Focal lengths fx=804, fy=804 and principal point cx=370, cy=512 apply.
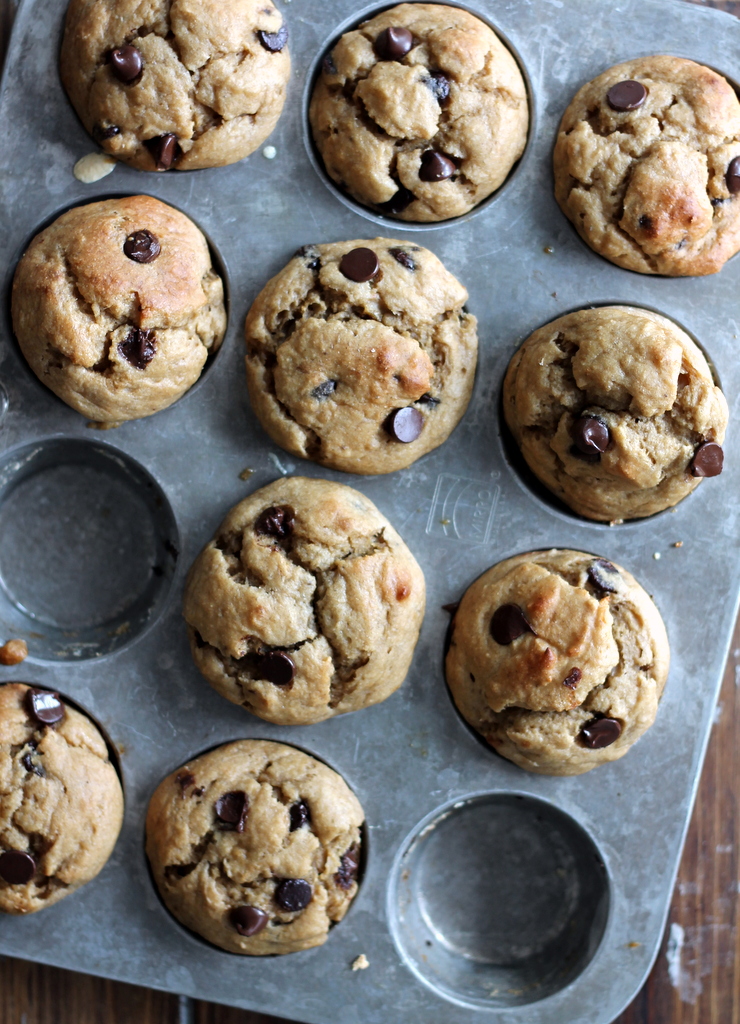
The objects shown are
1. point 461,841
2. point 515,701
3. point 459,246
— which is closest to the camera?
point 515,701

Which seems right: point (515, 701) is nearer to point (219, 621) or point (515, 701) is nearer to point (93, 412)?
point (219, 621)

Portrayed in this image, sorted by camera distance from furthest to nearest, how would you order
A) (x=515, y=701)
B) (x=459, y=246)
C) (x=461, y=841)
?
(x=461, y=841) < (x=459, y=246) < (x=515, y=701)

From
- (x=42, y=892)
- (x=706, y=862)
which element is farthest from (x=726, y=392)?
(x=42, y=892)

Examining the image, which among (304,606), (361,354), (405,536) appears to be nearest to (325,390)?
(361,354)

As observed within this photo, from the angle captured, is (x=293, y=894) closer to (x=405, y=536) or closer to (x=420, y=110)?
(x=405, y=536)

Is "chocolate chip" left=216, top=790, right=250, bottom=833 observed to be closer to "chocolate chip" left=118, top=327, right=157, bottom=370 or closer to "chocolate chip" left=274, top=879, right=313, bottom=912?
"chocolate chip" left=274, top=879, right=313, bottom=912

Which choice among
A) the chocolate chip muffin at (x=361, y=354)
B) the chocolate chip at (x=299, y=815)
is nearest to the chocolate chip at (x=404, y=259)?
the chocolate chip muffin at (x=361, y=354)

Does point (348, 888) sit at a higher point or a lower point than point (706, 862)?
higher
